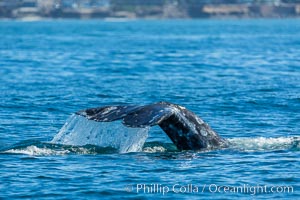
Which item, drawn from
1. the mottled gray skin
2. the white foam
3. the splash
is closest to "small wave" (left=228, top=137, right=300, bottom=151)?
the mottled gray skin

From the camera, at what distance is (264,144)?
1584 centimetres

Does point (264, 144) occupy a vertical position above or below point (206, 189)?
below

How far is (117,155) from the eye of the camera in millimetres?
14773

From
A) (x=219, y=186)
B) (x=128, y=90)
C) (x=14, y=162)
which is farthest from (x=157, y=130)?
(x=128, y=90)

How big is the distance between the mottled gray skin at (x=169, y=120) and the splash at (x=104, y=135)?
2.35ft

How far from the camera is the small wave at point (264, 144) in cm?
1545

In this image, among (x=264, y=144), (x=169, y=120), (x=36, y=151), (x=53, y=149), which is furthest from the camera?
(x=264, y=144)

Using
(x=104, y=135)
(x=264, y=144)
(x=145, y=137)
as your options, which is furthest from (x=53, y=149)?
(x=264, y=144)

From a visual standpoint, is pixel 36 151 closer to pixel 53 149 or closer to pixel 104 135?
pixel 53 149

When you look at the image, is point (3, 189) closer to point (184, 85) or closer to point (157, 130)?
point (157, 130)

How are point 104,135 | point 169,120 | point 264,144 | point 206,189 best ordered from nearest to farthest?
point 206,189 → point 169,120 → point 104,135 → point 264,144

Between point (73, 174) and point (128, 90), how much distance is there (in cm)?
1287

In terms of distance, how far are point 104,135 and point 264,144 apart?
8.46ft

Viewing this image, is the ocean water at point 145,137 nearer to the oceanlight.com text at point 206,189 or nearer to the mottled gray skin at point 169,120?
the oceanlight.com text at point 206,189
